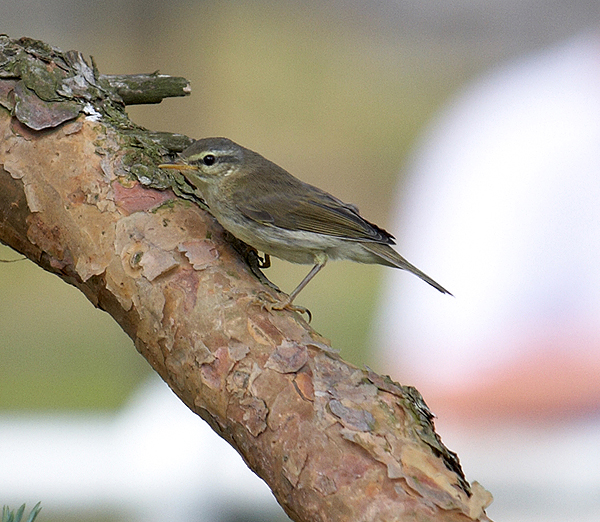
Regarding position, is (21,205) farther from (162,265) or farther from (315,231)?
(315,231)

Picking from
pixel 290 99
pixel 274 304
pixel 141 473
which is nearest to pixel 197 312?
pixel 274 304

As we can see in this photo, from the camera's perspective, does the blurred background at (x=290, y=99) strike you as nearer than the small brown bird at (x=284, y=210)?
No

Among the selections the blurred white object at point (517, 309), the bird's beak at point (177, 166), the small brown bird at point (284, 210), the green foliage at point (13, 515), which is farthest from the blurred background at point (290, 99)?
the green foliage at point (13, 515)

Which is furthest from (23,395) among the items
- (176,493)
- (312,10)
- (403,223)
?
(312,10)

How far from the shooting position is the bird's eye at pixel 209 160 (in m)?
2.05

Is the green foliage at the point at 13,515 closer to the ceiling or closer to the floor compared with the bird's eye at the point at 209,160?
closer to the floor

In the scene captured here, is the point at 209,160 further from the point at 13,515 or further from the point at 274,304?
the point at 13,515

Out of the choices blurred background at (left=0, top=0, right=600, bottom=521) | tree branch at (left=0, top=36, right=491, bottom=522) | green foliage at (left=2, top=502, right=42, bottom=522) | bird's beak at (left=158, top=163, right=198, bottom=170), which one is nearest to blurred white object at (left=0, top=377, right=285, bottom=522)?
blurred background at (left=0, top=0, right=600, bottom=521)

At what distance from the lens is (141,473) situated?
3898 millimetres

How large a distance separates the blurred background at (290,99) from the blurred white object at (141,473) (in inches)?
8.5

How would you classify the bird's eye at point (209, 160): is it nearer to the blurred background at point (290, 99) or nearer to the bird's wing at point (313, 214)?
the bird's wing at point (313, 214)

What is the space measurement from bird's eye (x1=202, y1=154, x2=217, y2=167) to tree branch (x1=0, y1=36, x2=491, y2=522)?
0.23 meters

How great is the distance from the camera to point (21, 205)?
1589 millimetres

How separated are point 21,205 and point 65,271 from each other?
16cm
